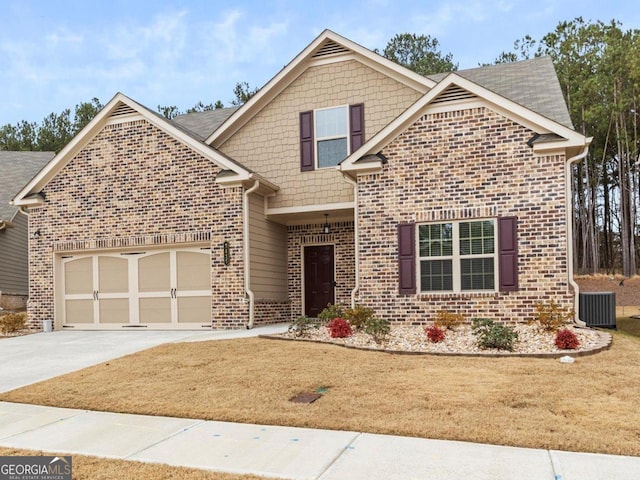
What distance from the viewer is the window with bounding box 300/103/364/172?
14.2 meters

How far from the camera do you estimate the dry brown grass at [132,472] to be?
13.7ft

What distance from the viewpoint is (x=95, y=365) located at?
895cm

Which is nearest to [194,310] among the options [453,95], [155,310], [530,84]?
[155,310]

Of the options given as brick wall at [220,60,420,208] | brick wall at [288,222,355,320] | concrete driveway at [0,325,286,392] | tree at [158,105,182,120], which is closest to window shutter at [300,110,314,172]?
brick wall at [220,60,420,208]

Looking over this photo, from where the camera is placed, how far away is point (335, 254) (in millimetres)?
15312

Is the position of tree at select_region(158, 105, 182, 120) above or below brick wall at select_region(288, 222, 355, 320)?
above

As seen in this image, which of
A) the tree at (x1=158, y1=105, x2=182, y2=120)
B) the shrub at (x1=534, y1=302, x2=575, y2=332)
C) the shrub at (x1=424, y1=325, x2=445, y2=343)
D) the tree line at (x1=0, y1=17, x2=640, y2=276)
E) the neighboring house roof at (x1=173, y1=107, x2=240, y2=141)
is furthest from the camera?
the tree at (x1=158, y1=105, x2=182, y2=120)

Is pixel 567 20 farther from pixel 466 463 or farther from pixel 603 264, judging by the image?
pixel 466 463

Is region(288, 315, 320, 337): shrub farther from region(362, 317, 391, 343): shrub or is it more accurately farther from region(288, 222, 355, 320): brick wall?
region(288, 222, 355, 320): brick wall

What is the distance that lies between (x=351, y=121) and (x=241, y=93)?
25140mm

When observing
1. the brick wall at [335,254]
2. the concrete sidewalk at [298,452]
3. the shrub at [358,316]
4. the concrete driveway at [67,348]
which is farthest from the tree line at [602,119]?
the concrete sidewalk at [298,452]

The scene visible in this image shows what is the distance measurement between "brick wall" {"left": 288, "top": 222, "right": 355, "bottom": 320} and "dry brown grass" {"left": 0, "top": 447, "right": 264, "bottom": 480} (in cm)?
1090

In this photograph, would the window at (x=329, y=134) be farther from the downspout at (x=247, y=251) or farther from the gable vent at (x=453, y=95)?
the gable vent at (x=453, y=95)

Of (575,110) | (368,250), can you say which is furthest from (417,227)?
(575,110)
